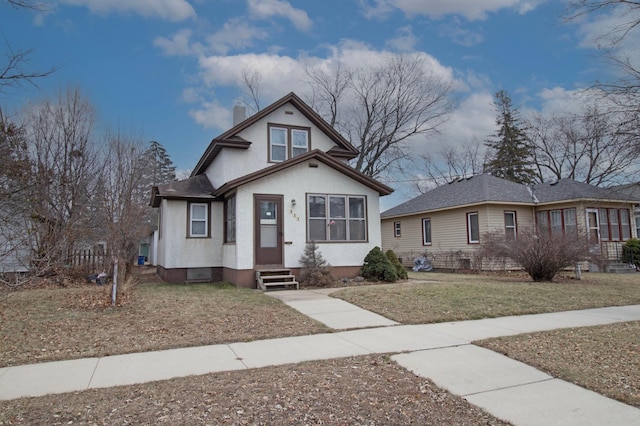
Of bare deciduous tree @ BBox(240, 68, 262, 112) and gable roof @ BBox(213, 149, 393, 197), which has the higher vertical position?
bare deciduous tree @ BBox(240, 68, 262, 112)

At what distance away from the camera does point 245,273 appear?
42.9 ft

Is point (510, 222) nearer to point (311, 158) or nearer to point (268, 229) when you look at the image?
point (311, 158)

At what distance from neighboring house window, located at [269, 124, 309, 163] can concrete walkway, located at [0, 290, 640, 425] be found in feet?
30.9

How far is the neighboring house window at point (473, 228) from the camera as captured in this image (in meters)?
20.8

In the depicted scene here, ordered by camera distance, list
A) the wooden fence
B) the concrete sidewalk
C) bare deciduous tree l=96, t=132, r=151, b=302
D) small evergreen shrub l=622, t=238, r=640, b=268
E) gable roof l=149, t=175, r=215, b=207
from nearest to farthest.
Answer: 1. the concrete sidewalk
2. the wooden fence
3. gable roof l=149, t=175, r=215, b=207
4. bare deciduous tree l=96, t=132, r=151, b=302
5. small evergreen shrub l=622, t=238, r=640, b=268

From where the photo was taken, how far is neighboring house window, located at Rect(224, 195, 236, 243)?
13969 millimetres

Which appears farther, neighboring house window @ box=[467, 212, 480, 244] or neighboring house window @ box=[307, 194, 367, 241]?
neighboring house window @ box=[467, 212, 480, 244]

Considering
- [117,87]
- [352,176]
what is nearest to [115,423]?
[352,176]

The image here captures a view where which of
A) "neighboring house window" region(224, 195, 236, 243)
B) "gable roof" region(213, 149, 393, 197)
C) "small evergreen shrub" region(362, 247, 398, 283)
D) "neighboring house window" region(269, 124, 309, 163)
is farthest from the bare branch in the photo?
"neighboring house window" region(269, 124, 309, 163)

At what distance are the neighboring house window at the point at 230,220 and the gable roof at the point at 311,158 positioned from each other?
44 centimetres

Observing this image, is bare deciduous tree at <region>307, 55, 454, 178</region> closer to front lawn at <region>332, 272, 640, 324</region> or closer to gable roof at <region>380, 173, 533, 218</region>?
gable roof at <region>380, 173, 533, 218</region>

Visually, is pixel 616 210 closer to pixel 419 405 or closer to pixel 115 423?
pixel 419 405

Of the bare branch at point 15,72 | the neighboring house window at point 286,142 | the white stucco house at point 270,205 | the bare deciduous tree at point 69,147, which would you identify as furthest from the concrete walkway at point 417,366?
the bare deciduous tree at point 69,147

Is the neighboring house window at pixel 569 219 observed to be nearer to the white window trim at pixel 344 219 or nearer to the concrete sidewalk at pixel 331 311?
the white window trim at pixel 344 219
